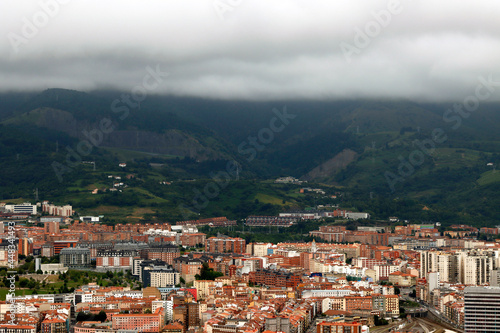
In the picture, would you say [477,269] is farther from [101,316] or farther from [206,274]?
[101,316]

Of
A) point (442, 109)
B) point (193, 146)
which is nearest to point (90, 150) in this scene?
point (193, 146)

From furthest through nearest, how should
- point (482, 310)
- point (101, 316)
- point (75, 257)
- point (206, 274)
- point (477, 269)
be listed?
point (75, 257) < point (206, 274) < point (477, 269) < point (101, 316) < point (482, 310)

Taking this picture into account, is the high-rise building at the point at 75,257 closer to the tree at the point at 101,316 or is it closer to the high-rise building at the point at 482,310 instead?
the tree at the point at 101,316

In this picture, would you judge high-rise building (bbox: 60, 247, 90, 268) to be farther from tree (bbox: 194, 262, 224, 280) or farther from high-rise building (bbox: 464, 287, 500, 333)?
high-rise building (bbox: 464, 287, 500, 333)

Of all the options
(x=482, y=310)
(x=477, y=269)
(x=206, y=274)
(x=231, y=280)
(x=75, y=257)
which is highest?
(x=75, y=257)

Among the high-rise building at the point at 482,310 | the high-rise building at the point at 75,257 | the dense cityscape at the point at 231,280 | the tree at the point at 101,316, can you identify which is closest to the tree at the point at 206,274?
the dense cityscape at the point at 231,280

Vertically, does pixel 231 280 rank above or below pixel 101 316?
above

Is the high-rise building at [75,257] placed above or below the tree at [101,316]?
above

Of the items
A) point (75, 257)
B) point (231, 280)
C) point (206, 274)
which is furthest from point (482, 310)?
point (75, 257)

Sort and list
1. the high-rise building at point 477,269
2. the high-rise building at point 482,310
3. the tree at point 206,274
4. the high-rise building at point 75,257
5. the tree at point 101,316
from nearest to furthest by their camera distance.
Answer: the high-rise building at point 482,310, the tree at point 101,316, the high-rise building at point 477,269, the tree at point 206,274, the high-rise building at point 75,257
